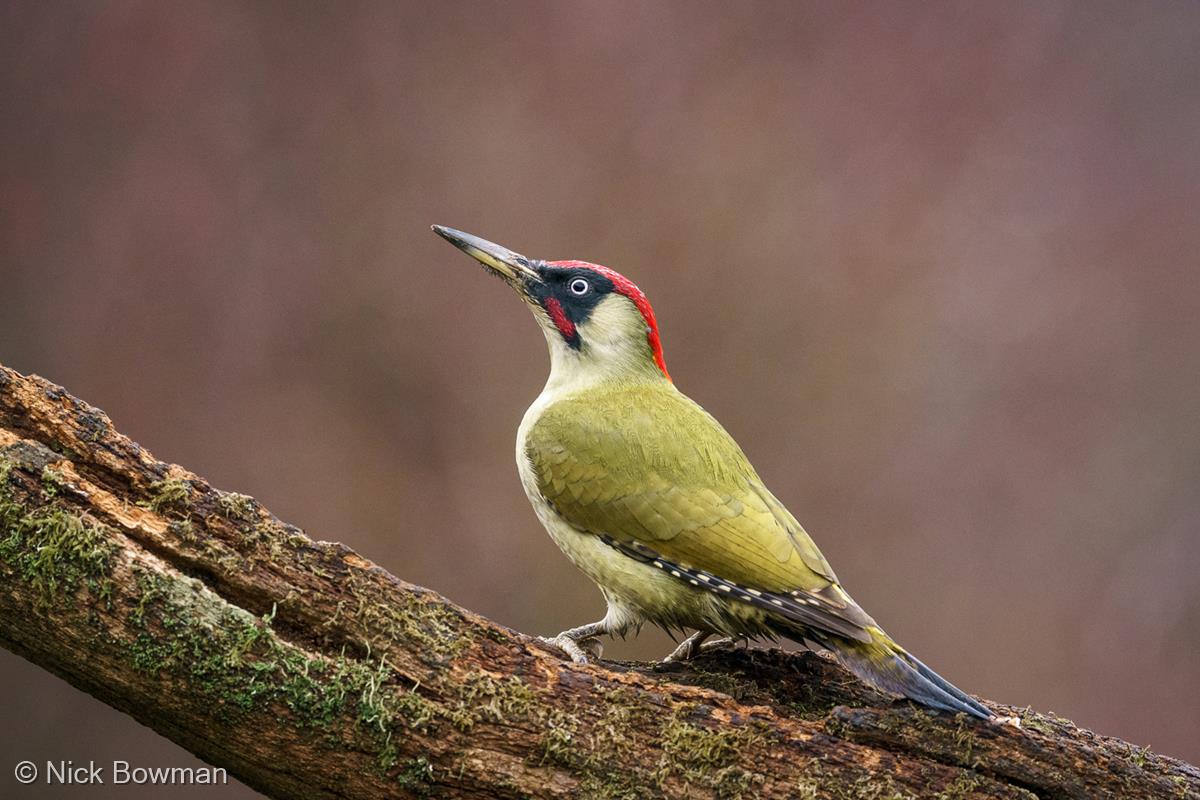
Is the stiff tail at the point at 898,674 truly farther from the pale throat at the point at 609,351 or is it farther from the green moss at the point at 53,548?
the green moss at the point at 53,548

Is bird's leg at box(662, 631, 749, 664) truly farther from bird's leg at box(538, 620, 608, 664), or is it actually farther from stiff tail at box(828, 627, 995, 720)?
stiff tail at box(828, 627, 995, 720)

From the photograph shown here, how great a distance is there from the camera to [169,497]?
229cm

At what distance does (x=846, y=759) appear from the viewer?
2.37 metres

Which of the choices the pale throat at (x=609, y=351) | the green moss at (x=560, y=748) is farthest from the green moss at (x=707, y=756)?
the pale throat at (x=609, y=351)

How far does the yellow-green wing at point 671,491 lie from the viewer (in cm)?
268

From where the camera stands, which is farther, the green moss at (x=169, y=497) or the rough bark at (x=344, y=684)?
the green moss at (x=169, y=497)

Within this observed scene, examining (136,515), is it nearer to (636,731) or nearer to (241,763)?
(241,763)

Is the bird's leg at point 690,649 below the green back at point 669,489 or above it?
below

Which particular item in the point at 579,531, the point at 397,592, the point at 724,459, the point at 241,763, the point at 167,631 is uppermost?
the point at 724,459

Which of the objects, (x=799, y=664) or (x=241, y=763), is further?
(x=799, y=664)

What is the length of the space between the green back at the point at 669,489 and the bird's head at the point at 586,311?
143 mm

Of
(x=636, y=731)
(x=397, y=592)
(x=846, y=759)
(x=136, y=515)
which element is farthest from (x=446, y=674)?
(x=846, y=759)

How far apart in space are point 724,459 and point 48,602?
1656 millimetres

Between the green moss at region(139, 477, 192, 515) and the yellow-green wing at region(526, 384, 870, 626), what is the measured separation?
1011mm
